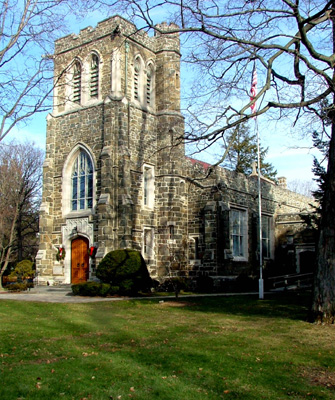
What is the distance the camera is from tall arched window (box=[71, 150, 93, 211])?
22.1 metres

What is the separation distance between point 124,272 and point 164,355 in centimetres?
1007

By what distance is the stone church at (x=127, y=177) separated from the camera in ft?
68.7

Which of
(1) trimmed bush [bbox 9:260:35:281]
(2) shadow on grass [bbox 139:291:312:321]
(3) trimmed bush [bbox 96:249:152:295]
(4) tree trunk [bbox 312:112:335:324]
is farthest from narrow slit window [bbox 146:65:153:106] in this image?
(4) tree trunk [bbox 312:112:335:324]

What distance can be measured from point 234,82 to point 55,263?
587 inches

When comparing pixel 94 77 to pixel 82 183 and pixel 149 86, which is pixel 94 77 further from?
pixel 82 183

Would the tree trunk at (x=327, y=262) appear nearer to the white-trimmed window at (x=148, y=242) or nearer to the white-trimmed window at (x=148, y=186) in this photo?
the white-trimmed window at (x=148, y=242)

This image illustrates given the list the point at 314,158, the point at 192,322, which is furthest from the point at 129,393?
the point at 314,158

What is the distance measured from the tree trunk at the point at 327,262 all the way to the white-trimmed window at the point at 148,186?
13.0 meters

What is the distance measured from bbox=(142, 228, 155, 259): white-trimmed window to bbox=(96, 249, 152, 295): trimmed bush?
4500 millimetres

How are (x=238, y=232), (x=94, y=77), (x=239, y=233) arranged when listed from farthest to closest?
(x=239, y=233), (x=238, y=232), (x=94, y=77)

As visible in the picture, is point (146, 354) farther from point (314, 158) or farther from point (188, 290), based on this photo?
point (314, 158)

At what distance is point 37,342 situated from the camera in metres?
8.12

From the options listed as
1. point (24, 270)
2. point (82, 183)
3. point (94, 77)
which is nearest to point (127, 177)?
point (82, 183)

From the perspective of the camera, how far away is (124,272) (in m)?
17.2
